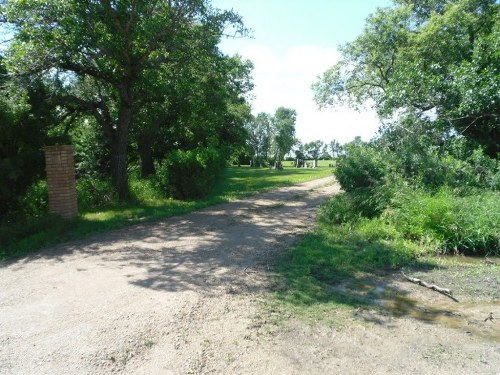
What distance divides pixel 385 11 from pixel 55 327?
70.0 ft

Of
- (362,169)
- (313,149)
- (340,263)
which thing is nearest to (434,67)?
(362,169)

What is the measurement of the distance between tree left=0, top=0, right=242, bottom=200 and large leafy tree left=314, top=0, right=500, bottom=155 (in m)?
6.92

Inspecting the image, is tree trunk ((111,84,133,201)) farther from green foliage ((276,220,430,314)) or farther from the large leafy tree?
the large leafy tree

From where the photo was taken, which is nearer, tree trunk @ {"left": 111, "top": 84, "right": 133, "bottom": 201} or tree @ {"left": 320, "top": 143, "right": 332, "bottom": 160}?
tree trunk @ {"left": 111, "top": 84, "right": 133, "bottom": 201}

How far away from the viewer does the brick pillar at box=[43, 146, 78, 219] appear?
30.7ft

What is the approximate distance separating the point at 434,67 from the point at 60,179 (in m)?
13.2

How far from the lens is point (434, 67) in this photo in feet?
46.6

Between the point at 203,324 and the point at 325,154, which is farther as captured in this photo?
the point at 325,154

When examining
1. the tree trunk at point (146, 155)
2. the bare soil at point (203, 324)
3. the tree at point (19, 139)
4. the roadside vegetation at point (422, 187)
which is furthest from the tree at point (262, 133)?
the bare soil at point (203, 324)

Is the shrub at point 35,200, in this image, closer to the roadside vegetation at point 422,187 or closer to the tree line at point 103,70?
the tree line at point 103,70

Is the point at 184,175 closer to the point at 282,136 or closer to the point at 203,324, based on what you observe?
the point at 203,324

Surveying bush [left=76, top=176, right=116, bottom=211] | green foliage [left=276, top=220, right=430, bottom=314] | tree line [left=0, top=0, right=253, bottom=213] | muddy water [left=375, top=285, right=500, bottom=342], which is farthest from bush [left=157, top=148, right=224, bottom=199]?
muddy water [left=375, top=285, right=500, bottom=342]

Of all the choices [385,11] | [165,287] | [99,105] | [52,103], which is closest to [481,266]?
[165,287]

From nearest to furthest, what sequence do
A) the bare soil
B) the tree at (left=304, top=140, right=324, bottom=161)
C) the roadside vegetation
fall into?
the bare soil
the roadside vegetation
the tree at (left=304, top=140, right=324, bottom=161)
